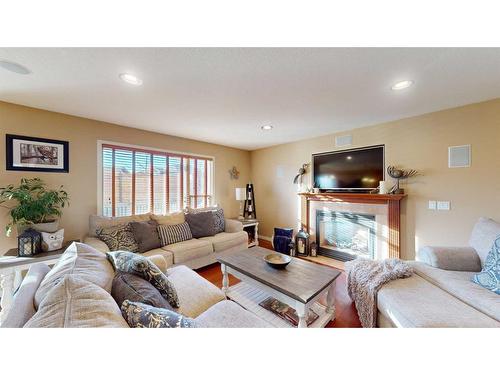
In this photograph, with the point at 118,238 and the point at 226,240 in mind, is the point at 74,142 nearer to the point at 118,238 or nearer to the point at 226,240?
the point at 118,238

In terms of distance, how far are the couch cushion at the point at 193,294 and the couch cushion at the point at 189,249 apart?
2.32 ft

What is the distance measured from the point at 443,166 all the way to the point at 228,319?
9.69 feet

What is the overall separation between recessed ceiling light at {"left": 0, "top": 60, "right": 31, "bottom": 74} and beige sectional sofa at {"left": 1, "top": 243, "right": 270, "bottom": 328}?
1406 millimetres

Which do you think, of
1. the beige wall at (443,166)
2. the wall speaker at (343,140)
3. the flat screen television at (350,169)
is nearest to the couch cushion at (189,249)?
the flat screen television at (350,169)

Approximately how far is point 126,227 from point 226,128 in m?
1.98

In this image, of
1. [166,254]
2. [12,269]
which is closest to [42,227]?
[12,269]

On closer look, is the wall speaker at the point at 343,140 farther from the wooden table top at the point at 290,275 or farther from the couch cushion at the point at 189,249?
the couch cushion at the point at 189,249

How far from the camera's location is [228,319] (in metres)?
1.08

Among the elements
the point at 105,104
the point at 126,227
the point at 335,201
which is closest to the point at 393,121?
the point at 335,201

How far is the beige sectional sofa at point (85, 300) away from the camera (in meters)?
0.65

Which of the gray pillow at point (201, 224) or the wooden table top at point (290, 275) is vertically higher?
the gray pillow at point (201, 224)
